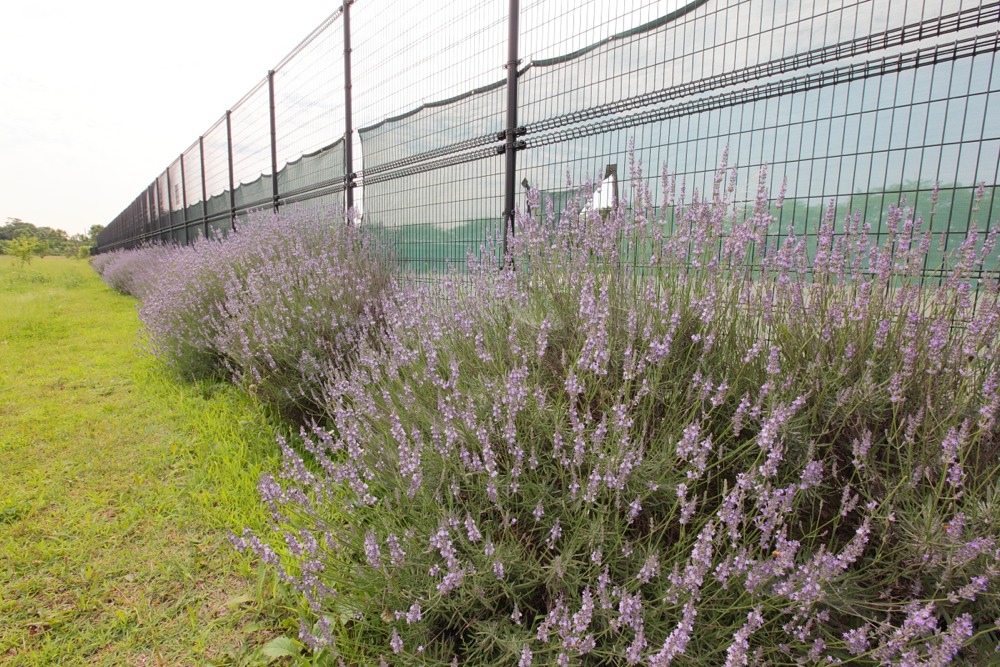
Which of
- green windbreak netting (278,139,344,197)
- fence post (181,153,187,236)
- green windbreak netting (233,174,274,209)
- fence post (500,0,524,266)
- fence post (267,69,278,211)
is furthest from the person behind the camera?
fence post (181,153,187,236)

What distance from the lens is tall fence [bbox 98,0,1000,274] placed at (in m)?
2.20

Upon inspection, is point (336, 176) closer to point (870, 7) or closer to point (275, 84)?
point (275, 84)

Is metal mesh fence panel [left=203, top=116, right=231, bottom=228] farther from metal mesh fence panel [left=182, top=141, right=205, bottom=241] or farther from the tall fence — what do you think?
the tall fence

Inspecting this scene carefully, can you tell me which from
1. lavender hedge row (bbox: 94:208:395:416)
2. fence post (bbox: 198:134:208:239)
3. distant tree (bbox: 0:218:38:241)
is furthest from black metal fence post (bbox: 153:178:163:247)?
distant tree (bbox: 0:218:38:241)

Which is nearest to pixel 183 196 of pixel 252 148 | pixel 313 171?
pixel 252 148

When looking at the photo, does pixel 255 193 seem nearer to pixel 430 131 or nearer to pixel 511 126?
pixel 430 131

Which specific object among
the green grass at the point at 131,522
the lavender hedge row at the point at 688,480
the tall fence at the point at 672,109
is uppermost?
the tall fence at the point at 672,109

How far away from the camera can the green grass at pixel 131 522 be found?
181cm

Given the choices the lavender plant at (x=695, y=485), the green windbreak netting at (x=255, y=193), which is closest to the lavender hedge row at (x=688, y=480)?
the lavender plant at (x=695, y=485)

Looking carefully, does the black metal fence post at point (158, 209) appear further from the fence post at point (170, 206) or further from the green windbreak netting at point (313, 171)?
the green windbreak netting at point (313, 171)

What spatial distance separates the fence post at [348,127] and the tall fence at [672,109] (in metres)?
0.02

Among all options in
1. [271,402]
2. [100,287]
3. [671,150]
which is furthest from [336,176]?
[100,287]

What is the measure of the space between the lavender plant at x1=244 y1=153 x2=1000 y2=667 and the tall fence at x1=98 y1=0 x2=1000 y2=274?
A: 65 centimetres

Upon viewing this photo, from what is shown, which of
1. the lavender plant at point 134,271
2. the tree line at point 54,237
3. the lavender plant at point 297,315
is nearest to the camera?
the lavender plant at point 297,315
